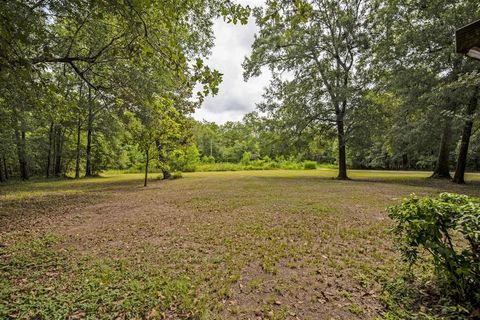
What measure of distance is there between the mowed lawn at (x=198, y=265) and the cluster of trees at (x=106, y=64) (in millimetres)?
2378

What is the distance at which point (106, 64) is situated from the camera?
5.54m

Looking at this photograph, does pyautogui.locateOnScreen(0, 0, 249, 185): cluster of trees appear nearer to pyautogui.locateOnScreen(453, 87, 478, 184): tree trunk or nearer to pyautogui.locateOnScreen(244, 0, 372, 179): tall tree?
pyautogui.locateOnScreen(244, 0, 372, 179): tall tree

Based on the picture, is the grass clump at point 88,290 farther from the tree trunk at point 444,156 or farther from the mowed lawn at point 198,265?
the tree trunk at point 444,156

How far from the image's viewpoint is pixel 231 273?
3098 millimetres

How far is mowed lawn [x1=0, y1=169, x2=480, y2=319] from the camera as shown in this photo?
241 cm

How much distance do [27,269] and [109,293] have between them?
177cm

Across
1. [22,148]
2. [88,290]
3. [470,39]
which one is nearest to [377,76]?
[470,39]

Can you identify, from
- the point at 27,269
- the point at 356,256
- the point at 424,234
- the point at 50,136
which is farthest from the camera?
the point at 50,136

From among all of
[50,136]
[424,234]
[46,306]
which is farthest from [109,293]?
[50,136]

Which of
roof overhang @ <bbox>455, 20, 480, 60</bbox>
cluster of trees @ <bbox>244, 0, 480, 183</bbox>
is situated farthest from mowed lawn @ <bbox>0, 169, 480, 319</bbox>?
cluster of trees @ <bbox>244, 0, 480, 183</bbox>

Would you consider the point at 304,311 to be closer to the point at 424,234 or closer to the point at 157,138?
the point at 424,234

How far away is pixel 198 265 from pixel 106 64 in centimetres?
546

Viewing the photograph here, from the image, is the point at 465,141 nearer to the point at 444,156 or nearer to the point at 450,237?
the point at 444,156

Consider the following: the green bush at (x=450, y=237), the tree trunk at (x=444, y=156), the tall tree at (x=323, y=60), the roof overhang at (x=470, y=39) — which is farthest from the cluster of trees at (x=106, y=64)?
the tree trunk at (x=444, y=156)
